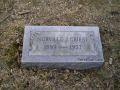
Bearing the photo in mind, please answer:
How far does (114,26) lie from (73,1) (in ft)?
2.77

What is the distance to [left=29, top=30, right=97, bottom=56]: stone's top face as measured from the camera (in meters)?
3.61

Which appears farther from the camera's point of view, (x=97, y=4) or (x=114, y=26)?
(x=97, y=4)

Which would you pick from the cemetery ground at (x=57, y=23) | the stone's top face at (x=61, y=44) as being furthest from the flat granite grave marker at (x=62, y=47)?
the cemetery ground at (x=57, y=23)

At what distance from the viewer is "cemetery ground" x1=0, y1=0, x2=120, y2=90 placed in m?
3.54

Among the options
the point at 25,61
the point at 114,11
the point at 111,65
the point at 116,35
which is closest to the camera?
the point at 25,61

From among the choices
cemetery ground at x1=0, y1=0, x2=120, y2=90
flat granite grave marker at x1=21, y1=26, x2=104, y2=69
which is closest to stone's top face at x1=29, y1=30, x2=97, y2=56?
flat granite grave marker at x1=21, y1=26, x2=104, y2=69

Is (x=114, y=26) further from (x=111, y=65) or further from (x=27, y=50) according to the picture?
(x=27, y=50)

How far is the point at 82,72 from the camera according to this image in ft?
12.1

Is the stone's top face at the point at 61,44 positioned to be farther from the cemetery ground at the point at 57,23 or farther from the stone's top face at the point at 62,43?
the cemetery ground at the point at 57,23

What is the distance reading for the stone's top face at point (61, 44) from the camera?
11.6 ft

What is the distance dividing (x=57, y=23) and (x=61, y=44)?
0.57 m

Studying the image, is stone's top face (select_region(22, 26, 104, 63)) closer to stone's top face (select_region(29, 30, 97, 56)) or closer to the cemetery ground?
stone's top face (select_region(29, 30, 97, 56))

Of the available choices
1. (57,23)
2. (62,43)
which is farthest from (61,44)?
(57,23)

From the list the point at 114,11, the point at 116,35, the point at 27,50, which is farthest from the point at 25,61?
the point at 114,11
